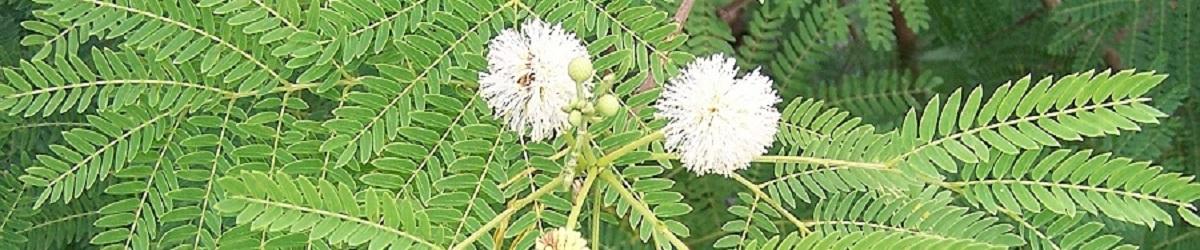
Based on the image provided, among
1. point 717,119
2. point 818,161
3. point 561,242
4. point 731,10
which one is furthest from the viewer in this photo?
point 731,10

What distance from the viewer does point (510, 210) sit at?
875 millimetres

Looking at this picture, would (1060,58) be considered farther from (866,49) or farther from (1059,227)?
(1059,227)

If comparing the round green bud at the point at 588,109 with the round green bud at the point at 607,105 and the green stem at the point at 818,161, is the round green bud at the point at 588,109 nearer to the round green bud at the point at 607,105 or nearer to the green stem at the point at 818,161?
the round green bud at the point at 607,105

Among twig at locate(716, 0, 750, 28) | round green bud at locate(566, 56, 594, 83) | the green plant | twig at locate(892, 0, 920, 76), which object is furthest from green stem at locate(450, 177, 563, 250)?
twig at locate(892, 0, 920, 76)

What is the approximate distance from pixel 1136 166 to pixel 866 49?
1.26 meters

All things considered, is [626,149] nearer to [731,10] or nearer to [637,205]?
[637,205]

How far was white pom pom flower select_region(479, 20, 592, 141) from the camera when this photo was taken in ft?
2.82

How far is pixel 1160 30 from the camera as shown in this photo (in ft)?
5.78

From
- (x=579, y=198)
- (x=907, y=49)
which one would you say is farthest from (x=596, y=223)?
(x=907, y=49)

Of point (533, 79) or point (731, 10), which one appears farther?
point (731, 10)

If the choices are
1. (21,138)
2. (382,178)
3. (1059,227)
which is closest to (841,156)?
(1059,227)

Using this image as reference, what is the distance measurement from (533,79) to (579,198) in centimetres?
8

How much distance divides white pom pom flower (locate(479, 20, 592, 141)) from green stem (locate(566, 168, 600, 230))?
0.13 feet

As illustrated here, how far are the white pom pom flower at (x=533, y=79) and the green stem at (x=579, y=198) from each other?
0.04 m
